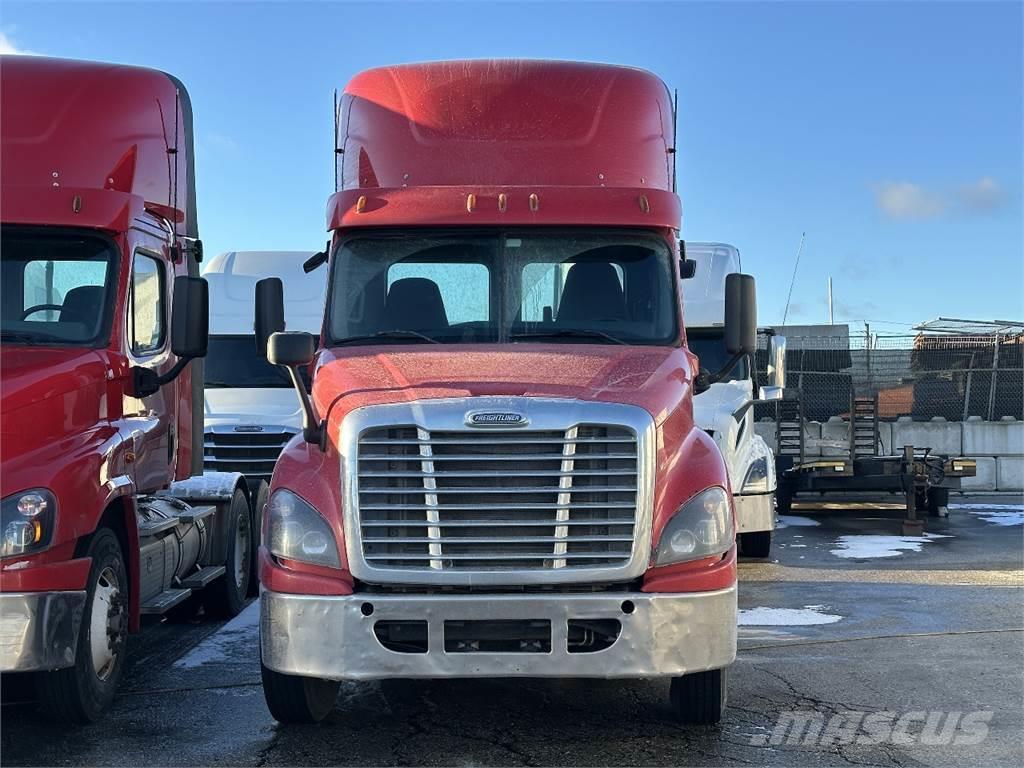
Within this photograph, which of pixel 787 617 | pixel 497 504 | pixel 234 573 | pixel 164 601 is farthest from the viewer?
pixel 234 573

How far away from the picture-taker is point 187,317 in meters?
6.97

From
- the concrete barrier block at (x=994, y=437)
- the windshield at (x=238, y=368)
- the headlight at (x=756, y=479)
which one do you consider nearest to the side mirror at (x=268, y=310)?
the windshield at (x=238, y=368)

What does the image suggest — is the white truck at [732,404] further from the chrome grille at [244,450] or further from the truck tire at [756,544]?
the chrome grille at [244,450]

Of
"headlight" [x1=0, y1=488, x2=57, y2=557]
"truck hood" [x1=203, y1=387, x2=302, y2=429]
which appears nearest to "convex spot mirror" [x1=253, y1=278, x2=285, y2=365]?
"headlight" [x1=0, y1=488, x2=57, y2=557]

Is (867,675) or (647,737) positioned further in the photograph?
(867,675)

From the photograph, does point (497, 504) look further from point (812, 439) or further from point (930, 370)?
point (930, 370)

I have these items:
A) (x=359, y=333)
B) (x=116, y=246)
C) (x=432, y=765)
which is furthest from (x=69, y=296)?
(x=432, y=765)

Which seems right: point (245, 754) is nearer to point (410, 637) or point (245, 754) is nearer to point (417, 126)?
point (410, 637)

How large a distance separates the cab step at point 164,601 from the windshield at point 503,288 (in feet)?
6.89

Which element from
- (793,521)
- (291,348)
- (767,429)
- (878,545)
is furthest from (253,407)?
(767,429)

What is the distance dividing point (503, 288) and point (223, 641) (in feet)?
11.8

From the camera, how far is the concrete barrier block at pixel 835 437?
18.0 m

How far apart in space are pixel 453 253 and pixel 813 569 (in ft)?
22.3

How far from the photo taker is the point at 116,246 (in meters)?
6.80
